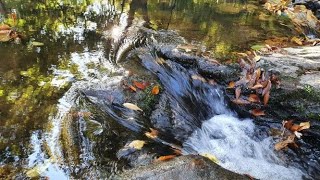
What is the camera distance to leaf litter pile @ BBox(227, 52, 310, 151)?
16.3 ft

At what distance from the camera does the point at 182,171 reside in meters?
3.36

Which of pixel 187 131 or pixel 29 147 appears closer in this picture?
pixel 29 147

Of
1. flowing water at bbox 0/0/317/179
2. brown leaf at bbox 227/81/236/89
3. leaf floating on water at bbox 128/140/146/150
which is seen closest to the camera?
flowing water at bbox 0/0/317/179

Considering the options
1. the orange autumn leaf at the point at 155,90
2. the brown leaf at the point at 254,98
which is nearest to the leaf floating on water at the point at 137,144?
the orange autumn leaf at the point at 155,90

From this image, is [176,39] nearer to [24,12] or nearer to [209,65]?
[209,65]

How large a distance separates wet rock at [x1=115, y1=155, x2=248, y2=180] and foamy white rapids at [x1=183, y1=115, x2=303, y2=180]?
35.3 inches

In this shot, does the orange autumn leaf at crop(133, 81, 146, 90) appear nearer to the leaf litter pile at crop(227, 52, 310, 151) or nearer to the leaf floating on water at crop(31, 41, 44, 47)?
the leaf litter pile at crop(227, 52, 310, 151)

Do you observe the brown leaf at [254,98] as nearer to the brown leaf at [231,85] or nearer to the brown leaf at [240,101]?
the brown leaf at [240,101]

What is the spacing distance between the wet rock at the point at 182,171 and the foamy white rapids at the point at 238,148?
2.94ft

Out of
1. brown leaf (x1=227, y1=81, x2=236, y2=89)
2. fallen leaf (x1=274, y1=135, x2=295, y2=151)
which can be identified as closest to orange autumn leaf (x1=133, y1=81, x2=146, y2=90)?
brown leaf (x1=227, y1=81, x2=236, y2=89)

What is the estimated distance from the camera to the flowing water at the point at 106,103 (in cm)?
402

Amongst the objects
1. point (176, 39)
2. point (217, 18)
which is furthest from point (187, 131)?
point (217, 18)

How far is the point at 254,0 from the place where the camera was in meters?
14.7

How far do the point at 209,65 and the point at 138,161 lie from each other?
9.72ft
